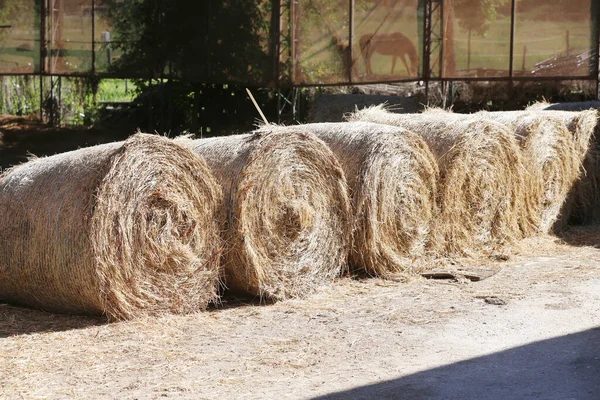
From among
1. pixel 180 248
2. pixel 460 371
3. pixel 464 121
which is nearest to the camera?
pixel 460 371

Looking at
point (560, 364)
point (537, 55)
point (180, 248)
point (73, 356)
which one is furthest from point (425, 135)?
point (537, 55)

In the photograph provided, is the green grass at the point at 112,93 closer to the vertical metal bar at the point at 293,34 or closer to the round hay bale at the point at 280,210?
the vertical metal bar at the point at 293,34

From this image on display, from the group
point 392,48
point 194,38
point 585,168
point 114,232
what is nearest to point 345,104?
point 392,48

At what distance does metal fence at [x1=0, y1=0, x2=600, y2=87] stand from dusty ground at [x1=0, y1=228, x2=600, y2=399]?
23.4 ft

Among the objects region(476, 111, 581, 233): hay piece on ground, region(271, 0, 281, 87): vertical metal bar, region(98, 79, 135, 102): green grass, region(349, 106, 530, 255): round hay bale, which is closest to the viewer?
region(349, 106, 530, 255): round hay bale

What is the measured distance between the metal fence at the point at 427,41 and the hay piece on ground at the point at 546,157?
3.69 m

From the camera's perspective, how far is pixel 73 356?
5.42 metres

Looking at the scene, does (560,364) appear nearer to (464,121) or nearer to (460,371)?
(460,371)

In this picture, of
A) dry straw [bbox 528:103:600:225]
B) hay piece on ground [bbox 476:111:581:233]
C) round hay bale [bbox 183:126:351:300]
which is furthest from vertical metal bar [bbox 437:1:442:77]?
round hay bale [bbox 183:126:351:300]

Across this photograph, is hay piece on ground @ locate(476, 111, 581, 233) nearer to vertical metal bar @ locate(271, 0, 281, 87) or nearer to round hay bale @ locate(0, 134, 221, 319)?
round hay bale @ locate(0, 134, 221, 319)

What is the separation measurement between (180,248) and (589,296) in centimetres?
325

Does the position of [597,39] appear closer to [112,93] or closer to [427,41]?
[427,41]

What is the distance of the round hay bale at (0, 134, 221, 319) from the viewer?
606 centimetres

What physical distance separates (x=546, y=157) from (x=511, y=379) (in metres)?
5.32
